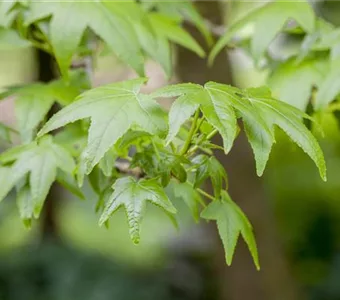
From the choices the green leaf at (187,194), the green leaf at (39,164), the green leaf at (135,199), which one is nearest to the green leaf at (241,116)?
the green leaf at (135,199)

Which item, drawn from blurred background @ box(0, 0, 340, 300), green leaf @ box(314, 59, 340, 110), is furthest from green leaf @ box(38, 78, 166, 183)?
blurred background @ box(0, 0, 340, 300)

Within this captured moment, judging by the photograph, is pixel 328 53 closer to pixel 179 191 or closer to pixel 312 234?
pixel 179 191

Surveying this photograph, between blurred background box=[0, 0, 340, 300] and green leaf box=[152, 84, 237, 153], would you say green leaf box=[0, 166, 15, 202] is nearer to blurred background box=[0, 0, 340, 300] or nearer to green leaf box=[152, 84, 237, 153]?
green leaf box=[152, 84, 237, 153]

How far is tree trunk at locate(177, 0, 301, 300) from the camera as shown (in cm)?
262

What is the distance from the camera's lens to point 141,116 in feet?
2.95

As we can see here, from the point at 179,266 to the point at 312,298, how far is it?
3.04 ft

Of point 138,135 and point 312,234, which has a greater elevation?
point 138,135

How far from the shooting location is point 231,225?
0.99 meters

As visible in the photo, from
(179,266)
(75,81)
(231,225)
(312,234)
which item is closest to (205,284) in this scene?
(179,266)

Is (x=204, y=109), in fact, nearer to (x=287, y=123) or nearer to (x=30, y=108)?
(x=287, y=123)

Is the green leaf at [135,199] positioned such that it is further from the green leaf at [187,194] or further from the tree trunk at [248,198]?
the tree trunk at [248,198]

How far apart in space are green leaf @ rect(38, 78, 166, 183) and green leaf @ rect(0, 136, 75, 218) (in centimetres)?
23

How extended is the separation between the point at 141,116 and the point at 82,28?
12.8 inches

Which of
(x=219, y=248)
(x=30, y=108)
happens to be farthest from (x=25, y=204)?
(x=219, y=248)
